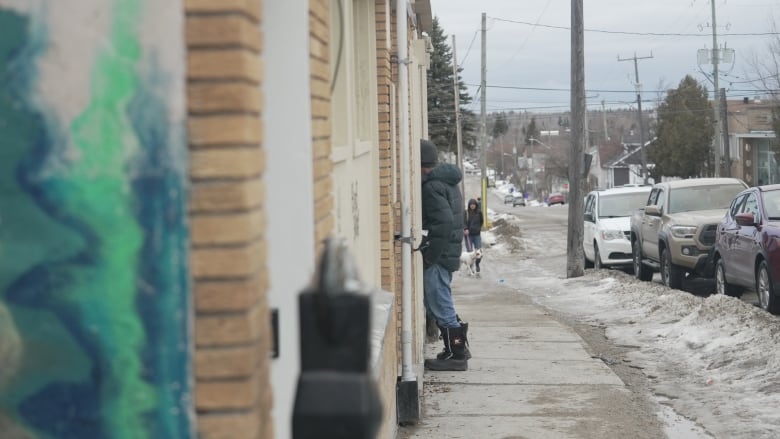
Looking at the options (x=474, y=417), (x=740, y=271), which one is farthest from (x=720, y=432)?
(x=740, y=271)

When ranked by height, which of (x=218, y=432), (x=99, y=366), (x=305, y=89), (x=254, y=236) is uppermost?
(x=305, y=89)

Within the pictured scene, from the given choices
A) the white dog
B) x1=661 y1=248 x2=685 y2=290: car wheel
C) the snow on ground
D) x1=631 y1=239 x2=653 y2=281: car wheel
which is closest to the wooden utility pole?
the white dog

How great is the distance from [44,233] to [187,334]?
492 millimetres

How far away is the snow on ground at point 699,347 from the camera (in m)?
8.30

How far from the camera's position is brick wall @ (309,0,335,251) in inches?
157

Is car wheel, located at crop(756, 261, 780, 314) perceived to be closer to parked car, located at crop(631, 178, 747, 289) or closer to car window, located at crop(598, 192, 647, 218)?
parked car, located at crop(631, 178, 747, 289)

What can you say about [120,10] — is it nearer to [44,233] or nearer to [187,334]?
[44,233]

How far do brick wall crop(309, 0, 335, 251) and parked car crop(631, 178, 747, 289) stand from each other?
43.5 feet

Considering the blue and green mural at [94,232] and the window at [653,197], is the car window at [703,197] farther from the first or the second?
the blue and green mural at [94,232]

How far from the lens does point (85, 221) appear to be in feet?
9.77

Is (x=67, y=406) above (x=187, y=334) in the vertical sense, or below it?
below

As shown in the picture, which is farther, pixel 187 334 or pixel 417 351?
pixel 417 351

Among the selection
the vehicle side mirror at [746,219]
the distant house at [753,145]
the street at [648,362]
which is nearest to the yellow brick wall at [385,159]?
the street at [648,362]

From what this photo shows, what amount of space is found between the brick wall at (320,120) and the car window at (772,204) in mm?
10248
